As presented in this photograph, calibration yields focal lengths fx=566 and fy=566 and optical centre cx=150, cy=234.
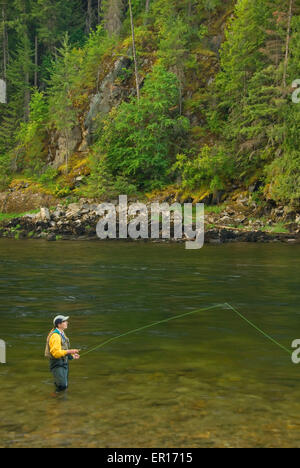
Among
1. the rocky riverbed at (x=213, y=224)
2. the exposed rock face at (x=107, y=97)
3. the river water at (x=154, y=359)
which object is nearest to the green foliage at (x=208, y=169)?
the rocky riverbed at (x=213, y=224)

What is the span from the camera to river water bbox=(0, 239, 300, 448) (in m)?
7.71

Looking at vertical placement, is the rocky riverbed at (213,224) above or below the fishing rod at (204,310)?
above

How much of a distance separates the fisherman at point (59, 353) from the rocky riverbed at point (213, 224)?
25.2 metres

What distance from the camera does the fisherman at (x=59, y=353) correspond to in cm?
894

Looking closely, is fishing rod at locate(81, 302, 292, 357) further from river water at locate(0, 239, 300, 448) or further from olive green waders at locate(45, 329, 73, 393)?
olive green waders at locate(45, 329, 73, 393)

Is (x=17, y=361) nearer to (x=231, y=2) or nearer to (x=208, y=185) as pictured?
(x=208, y=185)

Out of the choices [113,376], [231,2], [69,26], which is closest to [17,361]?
[113,376]

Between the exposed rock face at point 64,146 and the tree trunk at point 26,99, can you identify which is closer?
the exposed rock face at point 64,146

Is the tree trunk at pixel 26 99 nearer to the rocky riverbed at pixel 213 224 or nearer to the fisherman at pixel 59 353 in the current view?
the rocky riverbed at pixel 213 224

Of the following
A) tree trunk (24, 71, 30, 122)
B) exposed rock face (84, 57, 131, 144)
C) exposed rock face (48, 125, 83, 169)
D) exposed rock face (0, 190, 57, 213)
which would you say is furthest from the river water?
tree trunk (24, 71, 30, 122)

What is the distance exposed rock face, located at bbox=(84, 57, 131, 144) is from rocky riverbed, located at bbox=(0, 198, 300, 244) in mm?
10985

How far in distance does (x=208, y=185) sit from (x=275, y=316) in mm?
28426

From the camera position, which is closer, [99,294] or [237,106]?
[99,294]

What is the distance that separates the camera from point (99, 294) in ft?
60.7
